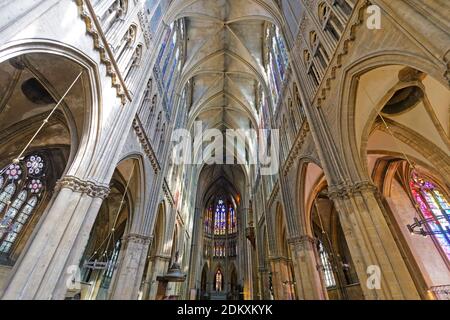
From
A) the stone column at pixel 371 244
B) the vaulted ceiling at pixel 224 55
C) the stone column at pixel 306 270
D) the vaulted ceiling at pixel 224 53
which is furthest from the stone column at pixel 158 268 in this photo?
the vaulted ceiling at pixel 224 53

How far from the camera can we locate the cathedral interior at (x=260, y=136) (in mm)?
4680

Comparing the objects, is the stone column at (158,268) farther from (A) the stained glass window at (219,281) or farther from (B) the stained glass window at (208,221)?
(B) the stained glass window at (208,221)

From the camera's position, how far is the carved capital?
5.38 m

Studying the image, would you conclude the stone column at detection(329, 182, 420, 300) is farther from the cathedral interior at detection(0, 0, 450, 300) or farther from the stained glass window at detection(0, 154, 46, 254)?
the stained glass window at detection(0, 154, 46, 254)

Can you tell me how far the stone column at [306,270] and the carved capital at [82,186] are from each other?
8111 mm

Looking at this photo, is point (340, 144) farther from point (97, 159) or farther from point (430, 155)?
point (97, 159)

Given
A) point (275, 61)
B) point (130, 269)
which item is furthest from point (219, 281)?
point (275, 61)

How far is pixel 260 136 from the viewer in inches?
752

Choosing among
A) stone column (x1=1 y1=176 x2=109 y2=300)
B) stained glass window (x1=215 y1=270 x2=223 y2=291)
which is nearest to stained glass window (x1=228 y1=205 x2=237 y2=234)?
Result: stained glass window (x1=215 y1=270 x2=223 y2=291)

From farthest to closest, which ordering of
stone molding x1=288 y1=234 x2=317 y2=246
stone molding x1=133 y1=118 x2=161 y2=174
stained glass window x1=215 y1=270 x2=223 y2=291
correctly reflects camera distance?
stained glass window x1=215 y1=270 x2=223 y2=291 < stone molding x1=288 y1=234 x2=317 y2=246 < stone molding x1=133 y1=118 x2=161 y2=174

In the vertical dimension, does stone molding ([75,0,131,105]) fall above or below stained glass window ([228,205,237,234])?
below

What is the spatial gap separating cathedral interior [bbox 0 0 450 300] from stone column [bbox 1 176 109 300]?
1.1 inches

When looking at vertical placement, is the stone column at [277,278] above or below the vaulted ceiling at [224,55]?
below

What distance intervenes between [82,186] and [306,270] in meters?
8.78
